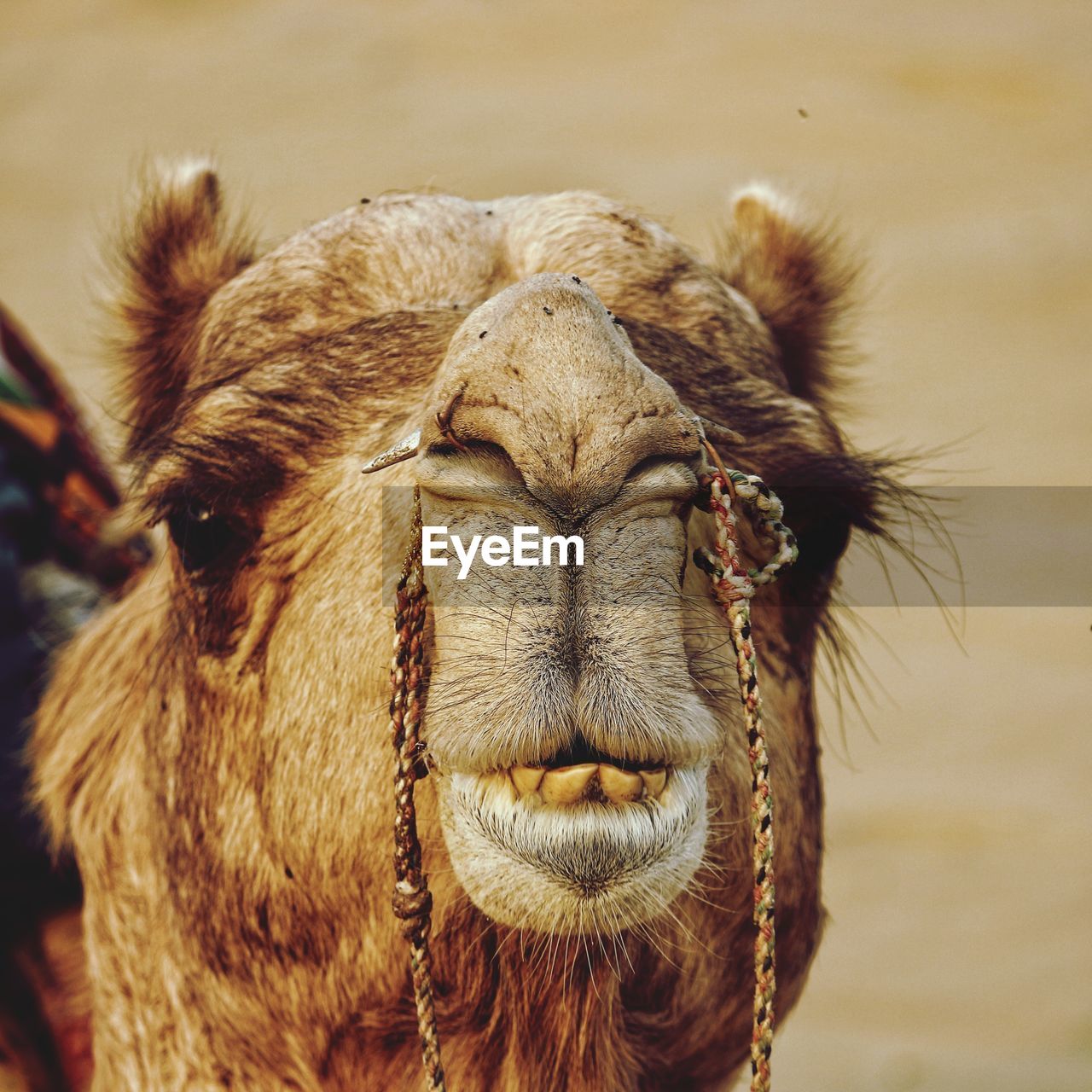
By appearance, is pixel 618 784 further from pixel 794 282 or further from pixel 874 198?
pixel 874 198

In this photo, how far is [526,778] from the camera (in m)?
1.73

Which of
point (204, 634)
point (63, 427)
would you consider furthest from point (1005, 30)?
point (204, 634)

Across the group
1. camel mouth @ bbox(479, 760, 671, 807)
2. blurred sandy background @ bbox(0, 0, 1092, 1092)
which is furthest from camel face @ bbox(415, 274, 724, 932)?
blurred sandy background @ bbox(0, 0, 1092, 1092)

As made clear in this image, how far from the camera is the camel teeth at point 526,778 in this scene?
1.73 metres

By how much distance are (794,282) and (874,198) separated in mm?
10952

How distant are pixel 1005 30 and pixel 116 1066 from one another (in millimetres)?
14012

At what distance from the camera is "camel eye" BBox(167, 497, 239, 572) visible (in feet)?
7.75

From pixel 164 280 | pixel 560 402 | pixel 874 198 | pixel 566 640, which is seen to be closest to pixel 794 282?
pixel 164 280

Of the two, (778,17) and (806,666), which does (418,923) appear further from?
(778,17)

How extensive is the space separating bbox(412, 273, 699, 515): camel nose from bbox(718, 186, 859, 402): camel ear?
53.7 inches

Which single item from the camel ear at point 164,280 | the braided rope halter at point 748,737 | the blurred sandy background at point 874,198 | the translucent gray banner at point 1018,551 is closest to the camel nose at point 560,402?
the braided rope halter at point 748,737

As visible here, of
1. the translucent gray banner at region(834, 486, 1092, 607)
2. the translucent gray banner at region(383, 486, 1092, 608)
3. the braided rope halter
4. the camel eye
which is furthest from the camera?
the translucent gray banner at region(834, 486, 1092, 607)

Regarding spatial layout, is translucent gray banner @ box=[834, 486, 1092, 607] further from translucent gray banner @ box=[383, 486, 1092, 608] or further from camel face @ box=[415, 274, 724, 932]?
camel face @ box=[415, 274, 724, 932]

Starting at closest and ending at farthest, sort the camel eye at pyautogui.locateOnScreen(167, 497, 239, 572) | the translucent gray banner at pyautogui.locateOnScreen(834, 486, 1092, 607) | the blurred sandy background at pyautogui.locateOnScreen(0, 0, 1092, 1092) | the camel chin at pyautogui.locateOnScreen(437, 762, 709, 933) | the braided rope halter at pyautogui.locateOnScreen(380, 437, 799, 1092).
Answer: the camel chin at pyautogui.locateOnScreen(437, 762, 709, 933) → the braided rope halter at pyautogui.locateOnScreen(380, 437, 799, 1092) → the camel eye at pyautogui.locateOnScreen(167, 497, 239, 572) → the blurred sandy background at pyautogui.locateOnScreen(0, 0, 1092, 1092) → the translucent gray banner at pyautogui.locateOnScreen(834, 486, 1092, 607)
